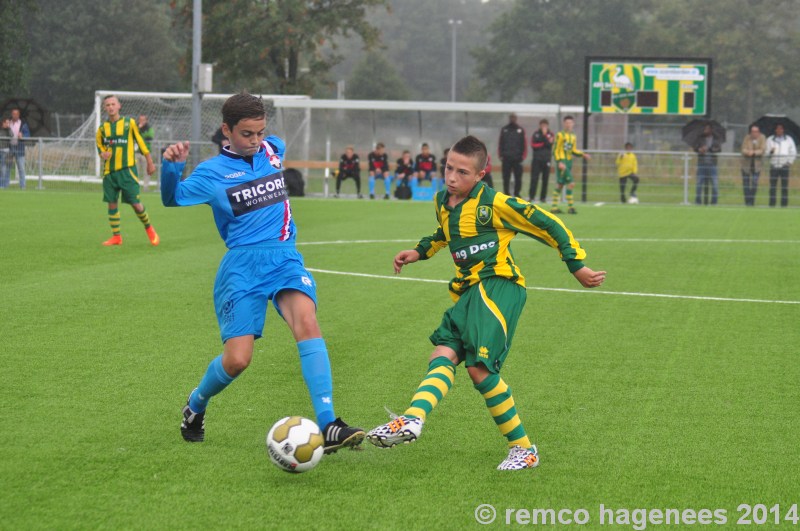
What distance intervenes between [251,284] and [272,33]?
4237cm

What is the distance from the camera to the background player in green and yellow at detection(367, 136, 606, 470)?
5.28 meters

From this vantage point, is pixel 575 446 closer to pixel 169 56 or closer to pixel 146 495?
pixel 146 495

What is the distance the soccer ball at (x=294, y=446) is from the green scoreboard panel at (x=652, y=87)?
26564 mm

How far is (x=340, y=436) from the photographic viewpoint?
5258 millimetres

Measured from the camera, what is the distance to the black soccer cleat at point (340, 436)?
5223mm

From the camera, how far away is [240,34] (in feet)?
153

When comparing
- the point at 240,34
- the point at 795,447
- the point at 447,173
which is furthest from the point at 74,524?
the point at 240,34

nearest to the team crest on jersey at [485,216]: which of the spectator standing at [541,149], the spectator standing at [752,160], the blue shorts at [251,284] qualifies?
the blue shorts at [251,284]

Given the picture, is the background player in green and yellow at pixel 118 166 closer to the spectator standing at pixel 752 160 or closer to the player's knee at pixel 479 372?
the player's knee at pixel 479 372

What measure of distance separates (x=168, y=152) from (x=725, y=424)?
330 cm

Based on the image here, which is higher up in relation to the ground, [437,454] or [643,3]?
[643,3]

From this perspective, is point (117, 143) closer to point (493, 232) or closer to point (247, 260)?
point (247, 260)

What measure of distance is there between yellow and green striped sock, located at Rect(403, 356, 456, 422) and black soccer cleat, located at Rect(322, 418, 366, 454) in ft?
0.82

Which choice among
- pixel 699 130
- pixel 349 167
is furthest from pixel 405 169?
pixel 699 130
